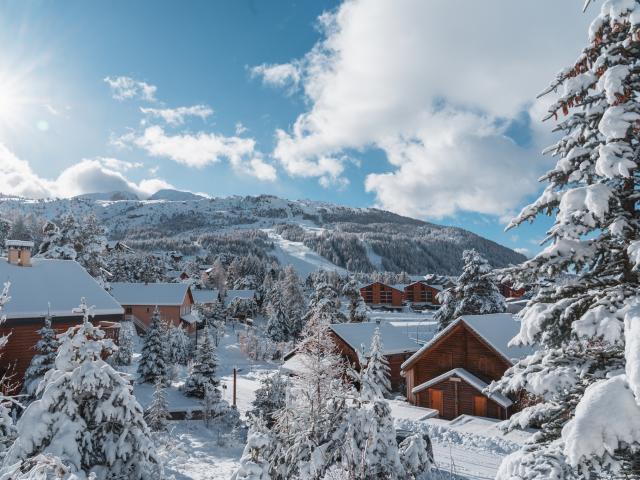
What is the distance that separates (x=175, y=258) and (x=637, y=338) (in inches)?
6002

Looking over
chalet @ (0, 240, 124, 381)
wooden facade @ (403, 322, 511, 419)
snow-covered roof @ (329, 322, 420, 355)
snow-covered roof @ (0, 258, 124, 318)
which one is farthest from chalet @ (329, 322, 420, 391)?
snow-covered roof @ (0, 258, 124, 318)

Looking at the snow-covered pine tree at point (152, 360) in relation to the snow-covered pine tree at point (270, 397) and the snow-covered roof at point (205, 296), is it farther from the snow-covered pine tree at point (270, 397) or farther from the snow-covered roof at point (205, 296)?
the snow-covered roof at point (205, 296)

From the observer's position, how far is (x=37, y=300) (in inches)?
855

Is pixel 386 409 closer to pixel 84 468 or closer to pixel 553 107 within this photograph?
pixel 84 468

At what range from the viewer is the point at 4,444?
8.90m

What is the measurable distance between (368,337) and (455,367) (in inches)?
406

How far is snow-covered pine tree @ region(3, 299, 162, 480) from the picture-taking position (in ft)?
25.7

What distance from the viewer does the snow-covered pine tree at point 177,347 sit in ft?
157

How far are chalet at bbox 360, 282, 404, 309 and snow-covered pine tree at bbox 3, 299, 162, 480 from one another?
9725cm

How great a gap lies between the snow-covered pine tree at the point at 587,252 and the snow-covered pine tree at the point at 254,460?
5.83 m

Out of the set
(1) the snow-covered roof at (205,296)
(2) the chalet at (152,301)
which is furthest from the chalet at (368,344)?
(1) the snow-covered roof at (205,296)

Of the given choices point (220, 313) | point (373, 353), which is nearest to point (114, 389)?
point (373, 353)

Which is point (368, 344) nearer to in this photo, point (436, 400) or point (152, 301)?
point (436, 400)

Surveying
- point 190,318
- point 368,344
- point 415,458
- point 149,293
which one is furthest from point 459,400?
point 149,293
